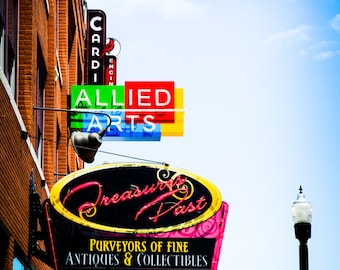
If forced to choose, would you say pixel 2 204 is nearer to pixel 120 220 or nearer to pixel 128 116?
pixel 120 220

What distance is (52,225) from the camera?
2280cm

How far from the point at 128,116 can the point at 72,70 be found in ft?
32.3

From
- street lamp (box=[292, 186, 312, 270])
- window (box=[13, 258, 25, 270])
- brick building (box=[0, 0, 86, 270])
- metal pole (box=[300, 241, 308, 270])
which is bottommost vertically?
window (box=[13, 258, 25, 270])

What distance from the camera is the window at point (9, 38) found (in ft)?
69.9

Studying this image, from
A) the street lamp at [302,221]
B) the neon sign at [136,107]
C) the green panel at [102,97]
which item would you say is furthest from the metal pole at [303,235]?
the green panel at [102,97]

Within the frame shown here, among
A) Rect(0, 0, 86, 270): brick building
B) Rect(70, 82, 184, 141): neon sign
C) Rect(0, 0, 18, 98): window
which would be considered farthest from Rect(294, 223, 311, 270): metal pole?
Rect(70, 82, 184, 141): neon sign

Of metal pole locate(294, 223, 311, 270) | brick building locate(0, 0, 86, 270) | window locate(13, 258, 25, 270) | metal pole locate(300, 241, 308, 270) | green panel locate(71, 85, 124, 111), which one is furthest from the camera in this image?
green panel locate(71, 85, 124, 111)

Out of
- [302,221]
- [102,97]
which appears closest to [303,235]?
[302,221]

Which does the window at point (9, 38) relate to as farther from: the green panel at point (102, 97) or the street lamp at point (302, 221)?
the green panel at point (102, 97)

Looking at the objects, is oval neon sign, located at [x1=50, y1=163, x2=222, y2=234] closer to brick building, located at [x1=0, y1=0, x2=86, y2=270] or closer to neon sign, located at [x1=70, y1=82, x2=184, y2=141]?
brick building, located at [x1=0, y1=0, x2=86, y2=270]

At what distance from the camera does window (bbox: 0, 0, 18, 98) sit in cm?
2130

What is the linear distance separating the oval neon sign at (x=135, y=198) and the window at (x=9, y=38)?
7.73 feet

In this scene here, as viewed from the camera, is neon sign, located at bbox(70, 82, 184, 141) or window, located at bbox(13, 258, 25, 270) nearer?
window, located at bbox(13, 258, 25, 270)

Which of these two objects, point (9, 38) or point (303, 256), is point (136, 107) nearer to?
point (9, 38)
